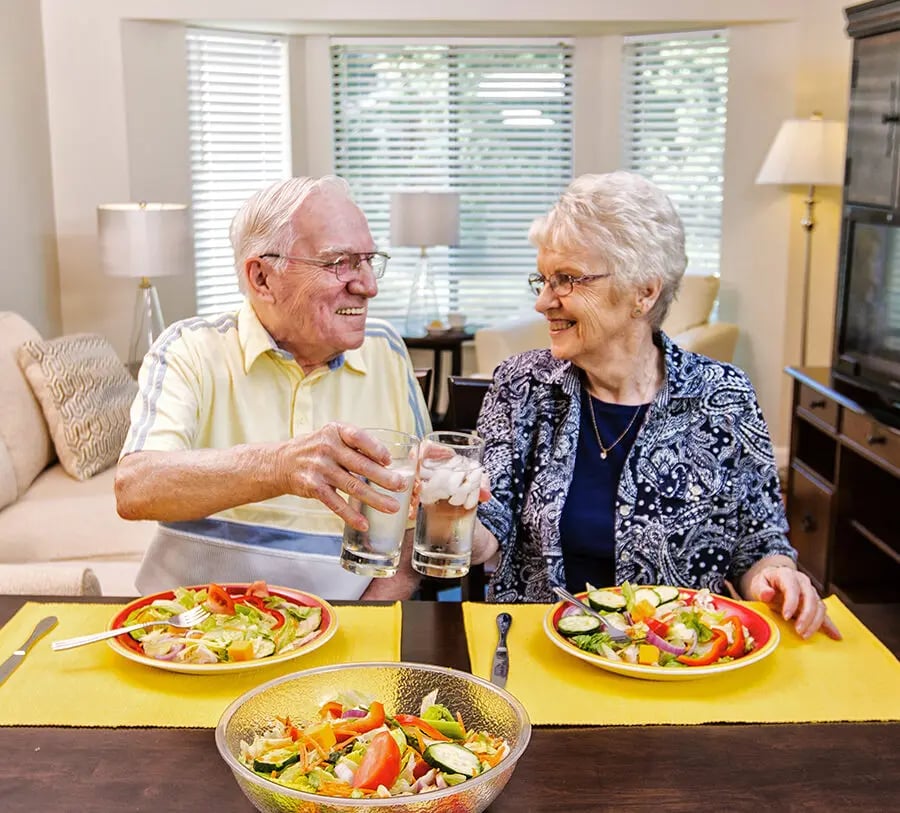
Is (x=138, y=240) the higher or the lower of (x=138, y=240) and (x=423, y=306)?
the higher

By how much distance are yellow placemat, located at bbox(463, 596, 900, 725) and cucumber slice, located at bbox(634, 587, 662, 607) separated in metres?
0.14

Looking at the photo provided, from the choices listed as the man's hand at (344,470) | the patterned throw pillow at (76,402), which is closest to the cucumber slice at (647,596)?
the man's hand at (344,470)

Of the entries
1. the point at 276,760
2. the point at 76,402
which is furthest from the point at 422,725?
the point at 76,402

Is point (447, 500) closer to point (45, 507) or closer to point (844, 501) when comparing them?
point (45, 507)

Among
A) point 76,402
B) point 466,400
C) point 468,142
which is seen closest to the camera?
point 466,400

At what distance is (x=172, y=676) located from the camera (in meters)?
1.41

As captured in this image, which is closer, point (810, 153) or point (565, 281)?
point (565, 281)

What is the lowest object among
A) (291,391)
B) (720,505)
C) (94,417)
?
(94,417)

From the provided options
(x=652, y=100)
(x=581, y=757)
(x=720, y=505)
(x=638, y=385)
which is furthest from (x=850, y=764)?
(x=652, y=100)

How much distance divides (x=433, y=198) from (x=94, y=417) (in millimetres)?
2476

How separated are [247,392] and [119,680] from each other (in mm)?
670

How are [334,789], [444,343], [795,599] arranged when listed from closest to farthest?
[334,789] < [795,599] < [444,343]

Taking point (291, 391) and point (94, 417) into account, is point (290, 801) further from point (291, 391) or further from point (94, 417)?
point (94, 417)

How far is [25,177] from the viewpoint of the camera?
491cm
